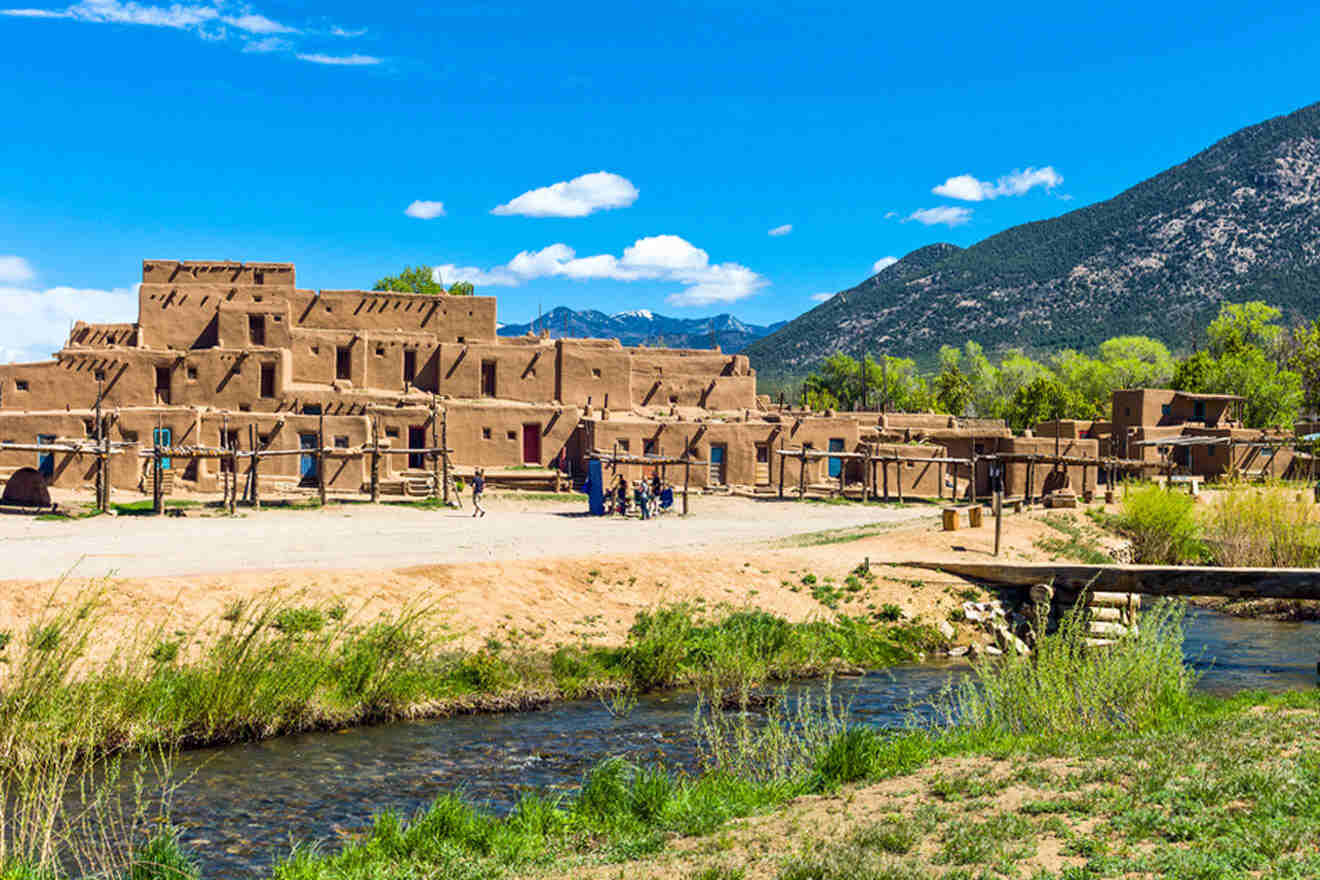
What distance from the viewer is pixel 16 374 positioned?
43781 mm

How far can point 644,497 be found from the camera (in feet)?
114

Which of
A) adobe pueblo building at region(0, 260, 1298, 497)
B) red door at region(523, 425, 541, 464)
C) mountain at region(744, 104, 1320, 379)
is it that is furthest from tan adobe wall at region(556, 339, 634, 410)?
mountain at region(744, 104, 1320, 379)

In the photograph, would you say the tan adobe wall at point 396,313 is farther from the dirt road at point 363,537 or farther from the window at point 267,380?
the dirt road at point 363,537

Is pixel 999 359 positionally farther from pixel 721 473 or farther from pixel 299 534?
pixel 299 534

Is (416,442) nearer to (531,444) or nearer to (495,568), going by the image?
(531,444)

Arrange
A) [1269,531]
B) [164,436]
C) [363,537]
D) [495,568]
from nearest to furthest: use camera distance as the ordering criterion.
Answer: [495,568]
[1269,531]
[363,537]
[164,436]

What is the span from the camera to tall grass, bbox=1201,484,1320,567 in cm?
2419

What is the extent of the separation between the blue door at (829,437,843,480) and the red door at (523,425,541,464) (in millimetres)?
13231

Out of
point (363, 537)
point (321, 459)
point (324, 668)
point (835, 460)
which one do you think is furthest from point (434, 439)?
point (324, 668)

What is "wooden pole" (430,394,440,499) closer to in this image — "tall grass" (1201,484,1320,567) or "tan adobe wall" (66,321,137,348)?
"tan adobe wall" (66,321,137,348)

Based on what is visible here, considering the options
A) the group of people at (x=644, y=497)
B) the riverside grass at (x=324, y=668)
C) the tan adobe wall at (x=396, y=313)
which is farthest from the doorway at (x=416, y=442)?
the riverside grass at (x=324, y=668)

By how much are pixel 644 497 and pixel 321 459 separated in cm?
1095

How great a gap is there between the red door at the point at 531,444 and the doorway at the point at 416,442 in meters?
4.45

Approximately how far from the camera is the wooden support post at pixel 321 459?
35.5 m
